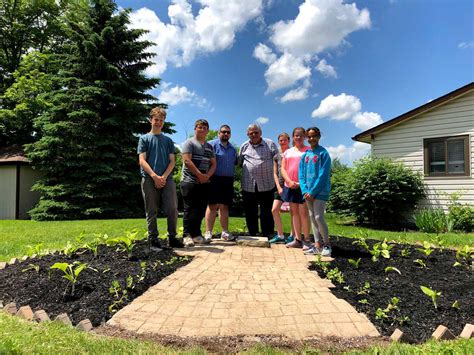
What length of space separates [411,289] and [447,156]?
8.41 m

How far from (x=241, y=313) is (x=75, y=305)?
4.65 ft

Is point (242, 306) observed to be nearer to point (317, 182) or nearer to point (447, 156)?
point (317, 182)

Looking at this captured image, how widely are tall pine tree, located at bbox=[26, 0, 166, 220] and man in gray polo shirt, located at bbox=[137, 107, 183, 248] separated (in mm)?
10582

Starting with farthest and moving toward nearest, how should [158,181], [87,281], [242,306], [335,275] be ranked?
[158,181] < [335,275] < [87,281] < [242,306]

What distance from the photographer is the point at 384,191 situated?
32.1ft

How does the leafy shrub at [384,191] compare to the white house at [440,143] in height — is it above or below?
below

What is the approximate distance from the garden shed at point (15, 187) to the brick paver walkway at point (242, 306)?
15.8 meters

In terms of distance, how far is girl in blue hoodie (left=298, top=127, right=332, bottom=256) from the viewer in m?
4.37

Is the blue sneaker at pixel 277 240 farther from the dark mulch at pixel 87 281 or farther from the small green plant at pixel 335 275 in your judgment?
the small green plant at pixel 335 275

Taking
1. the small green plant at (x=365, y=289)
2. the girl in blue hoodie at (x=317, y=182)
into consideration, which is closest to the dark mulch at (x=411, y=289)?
the small green plant at (x=365, y=289)

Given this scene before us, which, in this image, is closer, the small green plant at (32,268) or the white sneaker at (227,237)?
the small green plant at (32,268)

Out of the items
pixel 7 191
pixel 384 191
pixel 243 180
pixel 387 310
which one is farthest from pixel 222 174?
pixel 7 191

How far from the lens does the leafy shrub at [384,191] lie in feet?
32.7

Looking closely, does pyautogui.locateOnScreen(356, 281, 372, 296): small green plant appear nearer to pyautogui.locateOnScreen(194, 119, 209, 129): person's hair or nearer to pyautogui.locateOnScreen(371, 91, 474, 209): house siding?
pyautogui.locateOnScreen(194, 119, 209, 129): person's hair
